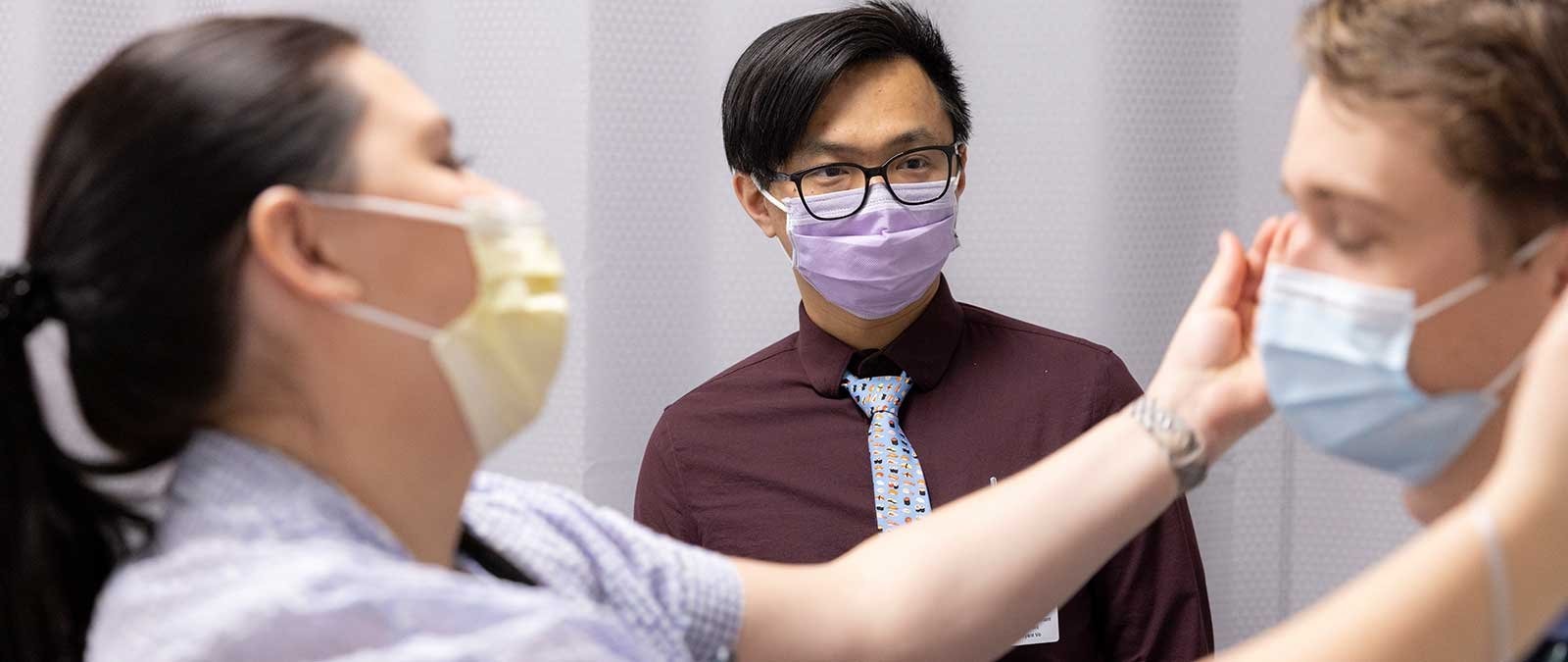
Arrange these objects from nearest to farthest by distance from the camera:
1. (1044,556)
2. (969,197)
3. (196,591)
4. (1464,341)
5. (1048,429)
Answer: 1. (196,591)
2. (1464,341)
3. (1044,556)
4. (1048,429)
5. (969,197)

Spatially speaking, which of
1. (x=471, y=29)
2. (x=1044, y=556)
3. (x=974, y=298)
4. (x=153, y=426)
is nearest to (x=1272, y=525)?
(x=974, y=298)

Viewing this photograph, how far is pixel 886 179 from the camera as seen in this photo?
1.87m

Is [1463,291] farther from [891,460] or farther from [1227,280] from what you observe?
[891,460]

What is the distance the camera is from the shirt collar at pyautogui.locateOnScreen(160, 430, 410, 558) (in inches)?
39.3

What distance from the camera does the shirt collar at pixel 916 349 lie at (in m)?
Result: 1.93

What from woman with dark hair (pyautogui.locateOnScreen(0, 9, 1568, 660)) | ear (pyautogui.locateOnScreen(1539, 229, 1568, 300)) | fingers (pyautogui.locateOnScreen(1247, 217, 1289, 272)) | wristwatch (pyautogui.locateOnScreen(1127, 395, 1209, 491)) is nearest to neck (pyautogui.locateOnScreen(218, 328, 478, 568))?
woman with dark hair (pyautogui.locateOnScreen(0, 9, 1568, 660))

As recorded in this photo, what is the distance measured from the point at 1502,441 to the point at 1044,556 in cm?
40

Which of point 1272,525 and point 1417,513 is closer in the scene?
point 1417,513

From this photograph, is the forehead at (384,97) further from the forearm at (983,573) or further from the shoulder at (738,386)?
the shoulder at (738,386)

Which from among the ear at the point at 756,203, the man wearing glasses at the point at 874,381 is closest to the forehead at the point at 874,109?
the man wearing glasses at the point at 874,381

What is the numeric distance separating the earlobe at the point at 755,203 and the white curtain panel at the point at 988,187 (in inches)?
8.4

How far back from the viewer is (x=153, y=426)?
3.34 ft

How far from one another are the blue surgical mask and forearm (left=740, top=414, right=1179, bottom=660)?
197 millimetres

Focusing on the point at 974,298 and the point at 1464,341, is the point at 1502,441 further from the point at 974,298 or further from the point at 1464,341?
the point at 974,298
